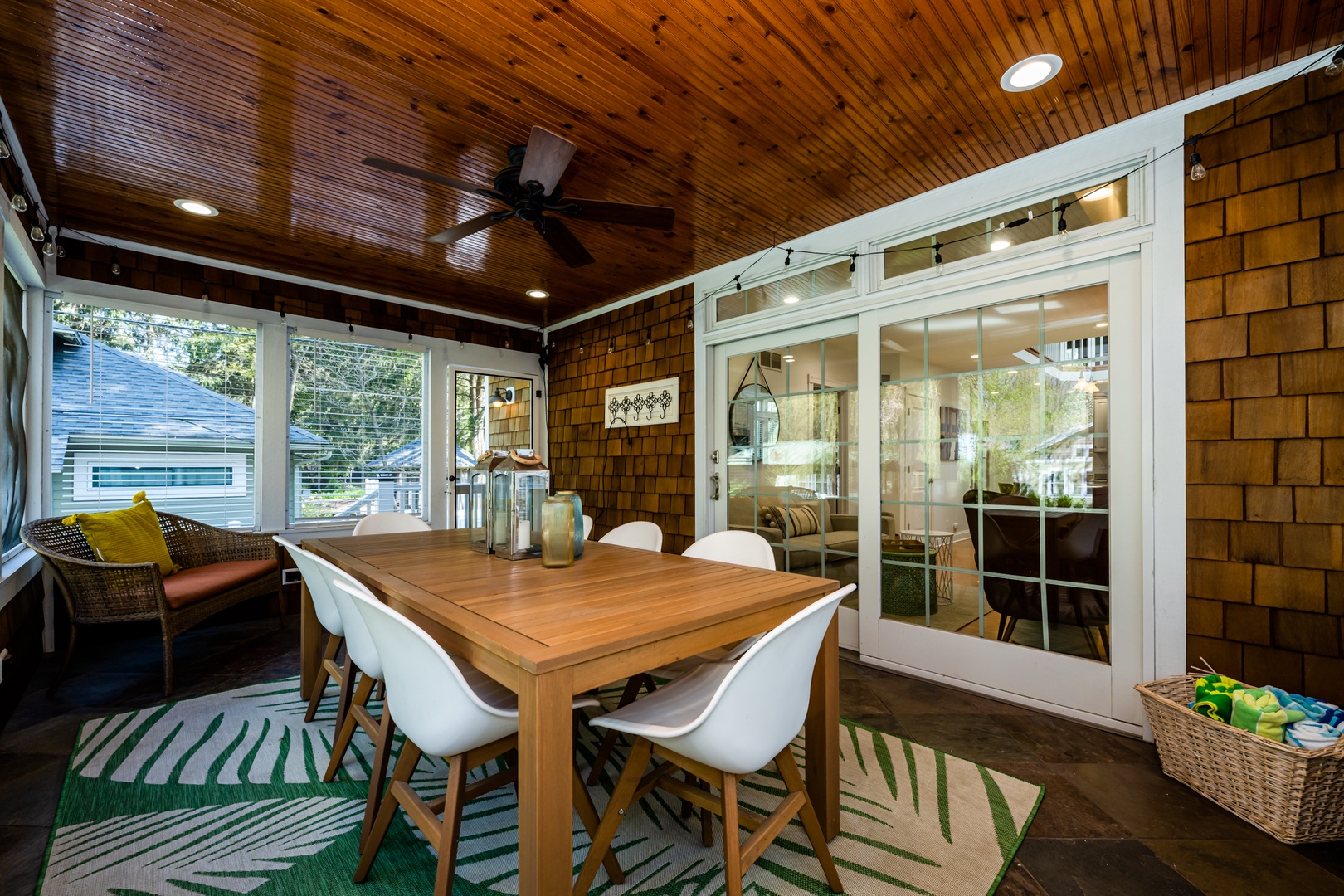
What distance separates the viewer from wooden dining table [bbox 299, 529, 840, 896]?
109 cm

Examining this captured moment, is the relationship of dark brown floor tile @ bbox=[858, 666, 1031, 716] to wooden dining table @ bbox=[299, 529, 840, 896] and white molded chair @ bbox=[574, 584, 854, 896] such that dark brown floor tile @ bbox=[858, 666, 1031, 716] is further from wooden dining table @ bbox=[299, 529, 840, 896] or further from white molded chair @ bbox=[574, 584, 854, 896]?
white molded chair @ bbox=[574, 584, 854, 896]

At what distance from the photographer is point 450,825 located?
1.39 m

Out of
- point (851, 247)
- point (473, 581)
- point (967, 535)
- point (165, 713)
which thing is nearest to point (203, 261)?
point (165, 713)

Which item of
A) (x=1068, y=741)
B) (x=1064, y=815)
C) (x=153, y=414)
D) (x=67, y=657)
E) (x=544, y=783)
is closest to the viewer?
(x=544, y=783)

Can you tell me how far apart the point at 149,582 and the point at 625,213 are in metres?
3.05

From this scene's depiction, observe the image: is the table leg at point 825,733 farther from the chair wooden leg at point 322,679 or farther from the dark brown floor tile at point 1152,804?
the chair wooden leg at point 322,679

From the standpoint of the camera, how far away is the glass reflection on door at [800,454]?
11.8 ft

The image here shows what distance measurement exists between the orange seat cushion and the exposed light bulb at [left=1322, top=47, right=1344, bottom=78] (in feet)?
17.7

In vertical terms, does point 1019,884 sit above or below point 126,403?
below

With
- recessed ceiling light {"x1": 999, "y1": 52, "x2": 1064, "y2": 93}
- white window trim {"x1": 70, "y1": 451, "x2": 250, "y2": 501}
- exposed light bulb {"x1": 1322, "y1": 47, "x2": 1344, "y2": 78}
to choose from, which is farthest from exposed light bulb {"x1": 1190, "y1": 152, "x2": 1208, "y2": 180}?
white window trim {"x1": 70, "y1": 451, "x2": 250, "y2": 501}

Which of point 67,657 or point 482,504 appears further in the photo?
point 67,657

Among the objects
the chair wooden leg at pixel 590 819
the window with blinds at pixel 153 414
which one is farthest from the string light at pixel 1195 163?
the window with blinds at pixel 153 414

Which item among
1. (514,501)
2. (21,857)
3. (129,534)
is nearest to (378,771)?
(514,501)

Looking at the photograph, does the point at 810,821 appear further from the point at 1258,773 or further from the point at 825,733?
the point at 1258,773
